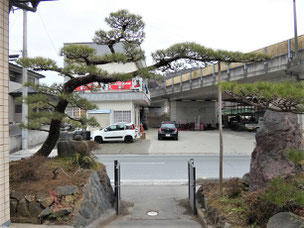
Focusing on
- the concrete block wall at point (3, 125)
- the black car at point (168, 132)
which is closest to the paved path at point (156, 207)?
the concrete block wall at point (3, 125)

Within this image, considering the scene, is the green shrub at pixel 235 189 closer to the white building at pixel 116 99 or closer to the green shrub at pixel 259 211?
the green shrub at pixel 259 211

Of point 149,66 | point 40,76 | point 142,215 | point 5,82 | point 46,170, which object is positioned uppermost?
point 40,76

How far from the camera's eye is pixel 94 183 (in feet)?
16.7

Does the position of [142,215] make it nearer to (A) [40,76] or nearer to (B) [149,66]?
(B) [149,66]

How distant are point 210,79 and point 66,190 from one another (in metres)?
20.4

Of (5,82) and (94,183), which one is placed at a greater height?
(5,82)

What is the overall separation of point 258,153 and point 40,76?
95.6ft

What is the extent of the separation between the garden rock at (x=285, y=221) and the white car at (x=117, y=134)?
53.3ft

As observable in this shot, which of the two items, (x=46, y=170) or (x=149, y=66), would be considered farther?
(x=149, y=66)

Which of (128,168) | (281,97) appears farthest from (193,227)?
(128,168)

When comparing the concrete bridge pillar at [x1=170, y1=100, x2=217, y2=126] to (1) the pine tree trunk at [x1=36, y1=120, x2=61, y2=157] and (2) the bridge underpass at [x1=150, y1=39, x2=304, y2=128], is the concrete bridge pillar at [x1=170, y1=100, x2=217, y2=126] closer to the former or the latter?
(2) the bridge underpass at [x1=150, y1=39, x2=304, y2=128]

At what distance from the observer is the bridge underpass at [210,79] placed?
15999 millimetres

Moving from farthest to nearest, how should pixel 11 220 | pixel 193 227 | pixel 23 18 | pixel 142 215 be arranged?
pixel 23 18 < pixel 142 215 < pixel 193 227 < pixel 11 220

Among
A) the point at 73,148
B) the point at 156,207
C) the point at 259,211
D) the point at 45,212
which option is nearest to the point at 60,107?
Answer: the point at 73,148
